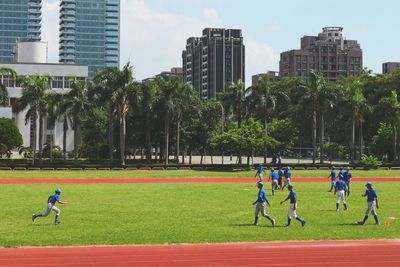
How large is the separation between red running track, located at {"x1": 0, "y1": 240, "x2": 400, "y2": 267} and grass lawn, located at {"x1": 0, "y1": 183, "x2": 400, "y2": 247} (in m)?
0.94

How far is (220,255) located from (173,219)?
7.08m

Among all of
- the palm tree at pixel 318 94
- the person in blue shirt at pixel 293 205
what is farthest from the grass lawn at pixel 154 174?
the person in blue shirt at pixel 293 205

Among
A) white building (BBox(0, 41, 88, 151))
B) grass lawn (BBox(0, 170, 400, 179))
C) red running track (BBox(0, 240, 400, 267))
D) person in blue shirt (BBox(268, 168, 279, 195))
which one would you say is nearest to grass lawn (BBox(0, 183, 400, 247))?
red running track (BBox(0, 240, 400, 267))

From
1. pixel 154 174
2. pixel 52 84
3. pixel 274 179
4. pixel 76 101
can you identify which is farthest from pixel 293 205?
pixel 52 84

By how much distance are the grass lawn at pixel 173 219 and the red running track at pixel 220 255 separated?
0.94 metres

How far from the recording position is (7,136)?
7894cm

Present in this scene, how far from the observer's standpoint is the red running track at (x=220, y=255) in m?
15.3

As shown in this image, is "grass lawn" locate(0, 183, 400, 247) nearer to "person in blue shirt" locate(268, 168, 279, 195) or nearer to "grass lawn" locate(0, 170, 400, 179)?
"person in blue shirt" locate(268, 168, 279, 195)

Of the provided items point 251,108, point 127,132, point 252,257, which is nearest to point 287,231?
point 252,257

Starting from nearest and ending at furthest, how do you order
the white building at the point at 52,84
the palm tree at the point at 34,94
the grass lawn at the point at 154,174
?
1. the grass lawn at the point at 154,174
2. the palm tree at the point at 34,94
3. the white building at the point at 52,84

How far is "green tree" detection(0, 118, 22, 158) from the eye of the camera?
78.8 m

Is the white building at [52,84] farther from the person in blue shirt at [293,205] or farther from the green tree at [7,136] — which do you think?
the person in blue shirt at [293,205]

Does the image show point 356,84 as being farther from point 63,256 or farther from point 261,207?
point 63,256

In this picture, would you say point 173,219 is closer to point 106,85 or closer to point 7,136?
point 106,85
